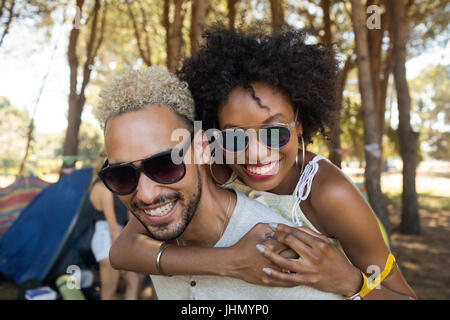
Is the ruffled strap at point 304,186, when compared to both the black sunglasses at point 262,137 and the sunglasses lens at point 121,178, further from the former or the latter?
the sunglasses lens at point 121,178

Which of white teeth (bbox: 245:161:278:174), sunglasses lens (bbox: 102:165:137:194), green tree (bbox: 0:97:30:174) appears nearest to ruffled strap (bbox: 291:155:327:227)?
white teeth (bbox: 245:161:278:174)

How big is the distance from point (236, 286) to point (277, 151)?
0.87 m

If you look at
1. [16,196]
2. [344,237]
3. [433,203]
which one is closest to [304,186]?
[344,237]

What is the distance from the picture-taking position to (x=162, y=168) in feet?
5.62

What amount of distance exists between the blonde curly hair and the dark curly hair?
396 mm

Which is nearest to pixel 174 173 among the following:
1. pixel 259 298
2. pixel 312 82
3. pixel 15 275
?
pixel 259 298

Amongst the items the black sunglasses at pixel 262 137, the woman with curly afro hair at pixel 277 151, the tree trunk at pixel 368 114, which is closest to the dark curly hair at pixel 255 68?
the woman with curly afro hair at pixel 277 151

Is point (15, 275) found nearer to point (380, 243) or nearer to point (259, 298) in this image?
point (259, 298)

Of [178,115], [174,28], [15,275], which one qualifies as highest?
[174,28]

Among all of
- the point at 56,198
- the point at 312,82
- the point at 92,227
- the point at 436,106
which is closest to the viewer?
the point at 312,82

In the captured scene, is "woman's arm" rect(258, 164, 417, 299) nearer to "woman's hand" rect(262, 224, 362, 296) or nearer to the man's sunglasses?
"woman's hand" rect(262, 224, 362, 296)

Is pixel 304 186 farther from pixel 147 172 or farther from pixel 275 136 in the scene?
pixel 147 172
